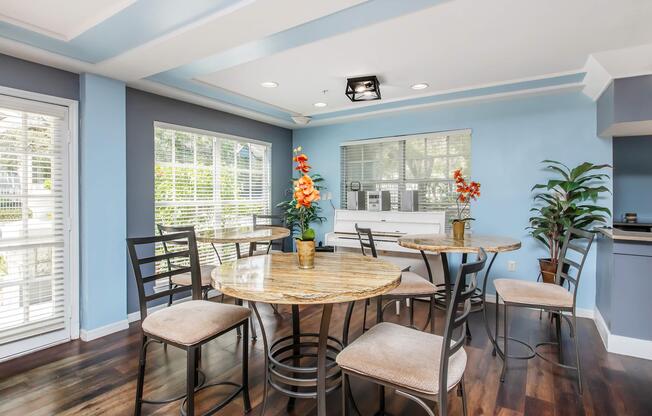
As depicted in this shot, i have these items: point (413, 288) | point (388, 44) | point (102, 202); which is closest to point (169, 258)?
point (102, 202)

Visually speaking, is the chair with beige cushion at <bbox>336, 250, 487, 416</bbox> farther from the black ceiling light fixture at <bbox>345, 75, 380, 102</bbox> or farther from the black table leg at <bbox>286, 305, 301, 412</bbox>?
the black ceiling light fixture at <bbox>345, 75, 380, 102</bbox>

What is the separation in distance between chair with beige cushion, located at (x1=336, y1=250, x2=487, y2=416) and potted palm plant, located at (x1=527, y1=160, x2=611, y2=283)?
2278 mm

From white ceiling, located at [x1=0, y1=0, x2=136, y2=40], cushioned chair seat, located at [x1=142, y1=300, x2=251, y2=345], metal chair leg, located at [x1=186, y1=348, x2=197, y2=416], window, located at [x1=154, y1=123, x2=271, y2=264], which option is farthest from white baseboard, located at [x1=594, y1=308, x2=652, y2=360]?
white ceiling, located at [x1=0, y1=0, x2=136, y2=40]

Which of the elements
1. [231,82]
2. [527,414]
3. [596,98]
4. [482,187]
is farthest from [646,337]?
[231,82]

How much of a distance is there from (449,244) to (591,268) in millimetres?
2070

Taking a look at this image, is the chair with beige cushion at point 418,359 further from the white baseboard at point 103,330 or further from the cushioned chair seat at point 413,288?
the white baseboard at point 103,330

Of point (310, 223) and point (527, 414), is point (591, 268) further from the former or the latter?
point (310, 223)

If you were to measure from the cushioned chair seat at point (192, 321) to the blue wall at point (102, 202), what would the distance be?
151 cm

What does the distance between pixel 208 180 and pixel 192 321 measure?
2658 millimetres

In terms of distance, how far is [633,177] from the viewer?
3.91 metres

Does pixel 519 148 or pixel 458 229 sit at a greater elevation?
pixel 519 148

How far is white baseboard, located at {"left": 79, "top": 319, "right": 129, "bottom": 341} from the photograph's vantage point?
9.50 feet

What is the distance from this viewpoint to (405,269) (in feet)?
10.4

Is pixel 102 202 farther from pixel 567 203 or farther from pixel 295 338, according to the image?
pixel 567 203
